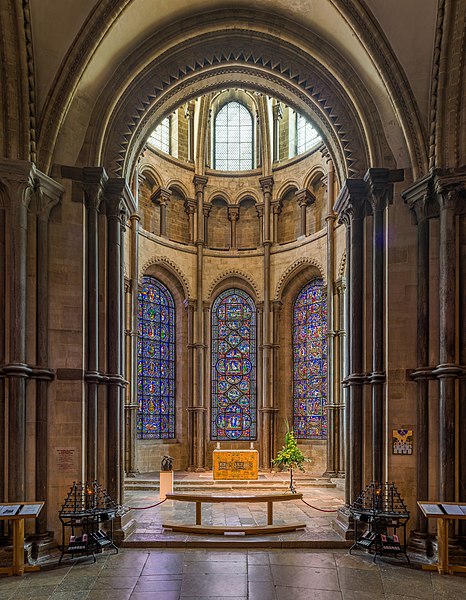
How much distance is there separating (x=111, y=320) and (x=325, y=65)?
6.32 meters

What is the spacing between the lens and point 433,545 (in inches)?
398

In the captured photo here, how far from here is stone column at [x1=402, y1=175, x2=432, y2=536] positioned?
34.3 feet

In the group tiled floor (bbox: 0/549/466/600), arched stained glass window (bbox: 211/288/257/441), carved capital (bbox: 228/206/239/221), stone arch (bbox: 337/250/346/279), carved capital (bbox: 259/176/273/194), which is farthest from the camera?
carved capital (bbox: 228/206/239/221)

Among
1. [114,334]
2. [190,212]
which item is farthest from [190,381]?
[114,334]

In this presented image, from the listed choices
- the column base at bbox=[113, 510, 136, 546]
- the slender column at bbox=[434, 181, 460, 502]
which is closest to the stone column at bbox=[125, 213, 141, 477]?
the column base at bbox=[113, 510, 136, 546]

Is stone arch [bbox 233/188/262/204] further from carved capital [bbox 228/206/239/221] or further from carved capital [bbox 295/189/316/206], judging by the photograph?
carved capital [bbox 295/189/316/206]

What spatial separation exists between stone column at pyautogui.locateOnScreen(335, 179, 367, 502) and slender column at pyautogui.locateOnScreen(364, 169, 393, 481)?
0.33m

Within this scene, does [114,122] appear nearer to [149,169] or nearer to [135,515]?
[135,515]

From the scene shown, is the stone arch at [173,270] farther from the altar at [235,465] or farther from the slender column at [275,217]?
the altar at [235,465]

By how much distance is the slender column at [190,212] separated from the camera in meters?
23.3

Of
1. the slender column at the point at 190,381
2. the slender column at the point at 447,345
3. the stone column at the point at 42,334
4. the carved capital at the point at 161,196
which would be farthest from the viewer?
the carved capital at the point at 161,196

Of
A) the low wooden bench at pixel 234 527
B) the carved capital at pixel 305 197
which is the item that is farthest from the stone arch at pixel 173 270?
the low wooden bench at pixel 234 527

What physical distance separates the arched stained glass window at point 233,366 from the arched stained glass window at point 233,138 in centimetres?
480

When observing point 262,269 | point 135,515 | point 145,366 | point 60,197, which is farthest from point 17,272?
point 262,269
